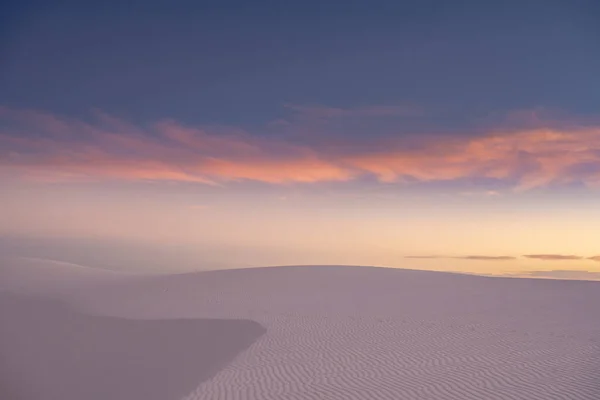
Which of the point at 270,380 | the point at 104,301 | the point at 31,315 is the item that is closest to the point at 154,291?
the point at 104,301

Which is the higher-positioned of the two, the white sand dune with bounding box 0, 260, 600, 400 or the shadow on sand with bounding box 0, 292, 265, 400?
the white sand dune with bounding box 0, 260, 600, 400

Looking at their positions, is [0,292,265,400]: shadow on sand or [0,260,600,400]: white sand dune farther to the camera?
[0,292,265,400]: shadow on sand

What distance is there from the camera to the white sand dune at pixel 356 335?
1163 centimetres

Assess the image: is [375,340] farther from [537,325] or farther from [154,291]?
[154,291]

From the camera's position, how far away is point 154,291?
2816 centimetres

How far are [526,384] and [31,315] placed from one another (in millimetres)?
19340

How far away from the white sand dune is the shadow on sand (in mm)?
96

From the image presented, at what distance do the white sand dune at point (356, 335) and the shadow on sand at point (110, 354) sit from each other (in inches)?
3.8

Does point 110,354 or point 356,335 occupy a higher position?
point 356,335

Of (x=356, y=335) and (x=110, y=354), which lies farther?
(x=356, y=335)

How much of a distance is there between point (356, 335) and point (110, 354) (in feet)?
25.1

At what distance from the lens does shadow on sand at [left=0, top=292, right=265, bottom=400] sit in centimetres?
1393

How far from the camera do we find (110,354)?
653 inches

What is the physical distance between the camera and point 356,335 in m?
17.1
